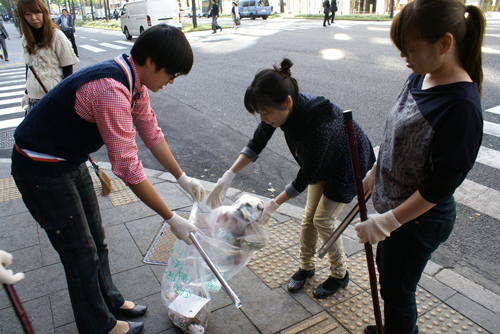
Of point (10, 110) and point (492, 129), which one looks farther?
point (10, 110)

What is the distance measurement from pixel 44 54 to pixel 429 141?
365cm

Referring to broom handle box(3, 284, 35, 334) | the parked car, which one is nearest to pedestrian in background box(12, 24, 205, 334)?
broom handle box(3, 284, 35, 334)

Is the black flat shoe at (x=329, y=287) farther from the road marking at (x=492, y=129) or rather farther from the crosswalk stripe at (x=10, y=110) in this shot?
the crosswalk stripe at (x=10, y=110)

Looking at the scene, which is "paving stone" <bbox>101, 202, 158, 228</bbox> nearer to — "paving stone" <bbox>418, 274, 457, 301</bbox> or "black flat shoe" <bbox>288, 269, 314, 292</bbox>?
"black flat shoe" <bbox>288, 269, 314, 292</bbox>

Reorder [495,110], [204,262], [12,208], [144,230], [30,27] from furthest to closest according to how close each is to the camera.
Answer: [495,110] → [12,208] → [30,27] → [144,230] → [204,262]

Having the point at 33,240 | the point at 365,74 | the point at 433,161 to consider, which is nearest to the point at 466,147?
the point at 433,161

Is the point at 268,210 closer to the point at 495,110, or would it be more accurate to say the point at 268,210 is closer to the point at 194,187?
the point at 194,187

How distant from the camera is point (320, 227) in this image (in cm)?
231

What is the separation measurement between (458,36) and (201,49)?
1429 cm

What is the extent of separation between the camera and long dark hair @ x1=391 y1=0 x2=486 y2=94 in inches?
52.2

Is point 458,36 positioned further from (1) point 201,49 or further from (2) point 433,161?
(1) point 201,49

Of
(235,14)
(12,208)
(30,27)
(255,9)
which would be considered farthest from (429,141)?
(255,9)

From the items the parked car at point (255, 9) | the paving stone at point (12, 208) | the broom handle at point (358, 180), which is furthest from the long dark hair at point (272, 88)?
the parked car at point (255, 9)

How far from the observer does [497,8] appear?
23.6m
